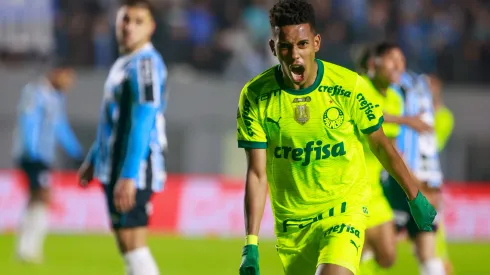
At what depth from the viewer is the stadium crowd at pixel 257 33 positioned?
1789 cm

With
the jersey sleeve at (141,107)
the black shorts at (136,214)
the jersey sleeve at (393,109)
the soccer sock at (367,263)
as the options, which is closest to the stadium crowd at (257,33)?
the jersey sleeve at (393,109)

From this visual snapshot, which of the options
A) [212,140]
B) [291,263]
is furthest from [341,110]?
[212,140]

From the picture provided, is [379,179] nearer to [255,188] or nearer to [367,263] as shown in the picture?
[367,263]

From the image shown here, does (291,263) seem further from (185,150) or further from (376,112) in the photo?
(185,150)

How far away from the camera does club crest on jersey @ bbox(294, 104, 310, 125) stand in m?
5.36

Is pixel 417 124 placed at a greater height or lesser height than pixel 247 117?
lesser

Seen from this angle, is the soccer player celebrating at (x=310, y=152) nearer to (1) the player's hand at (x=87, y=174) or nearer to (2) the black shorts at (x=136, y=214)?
(2) the black shorts at (x=136, y=214)

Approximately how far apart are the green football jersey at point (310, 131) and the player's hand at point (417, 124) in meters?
2.76

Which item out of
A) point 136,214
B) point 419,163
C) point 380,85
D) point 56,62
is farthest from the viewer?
point 56,62

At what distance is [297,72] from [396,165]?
695 mm

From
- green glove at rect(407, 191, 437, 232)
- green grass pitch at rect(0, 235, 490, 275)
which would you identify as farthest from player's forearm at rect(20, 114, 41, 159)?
green glove at rect(407, 191, 437, 232)

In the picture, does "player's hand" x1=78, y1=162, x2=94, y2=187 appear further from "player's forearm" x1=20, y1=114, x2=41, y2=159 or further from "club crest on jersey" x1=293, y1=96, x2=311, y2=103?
"player's forearm" x1=20, y1=114, x2=41, y2=159

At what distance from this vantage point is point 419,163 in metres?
9.49

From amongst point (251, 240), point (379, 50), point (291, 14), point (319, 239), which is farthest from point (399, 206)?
point (291, 14)
